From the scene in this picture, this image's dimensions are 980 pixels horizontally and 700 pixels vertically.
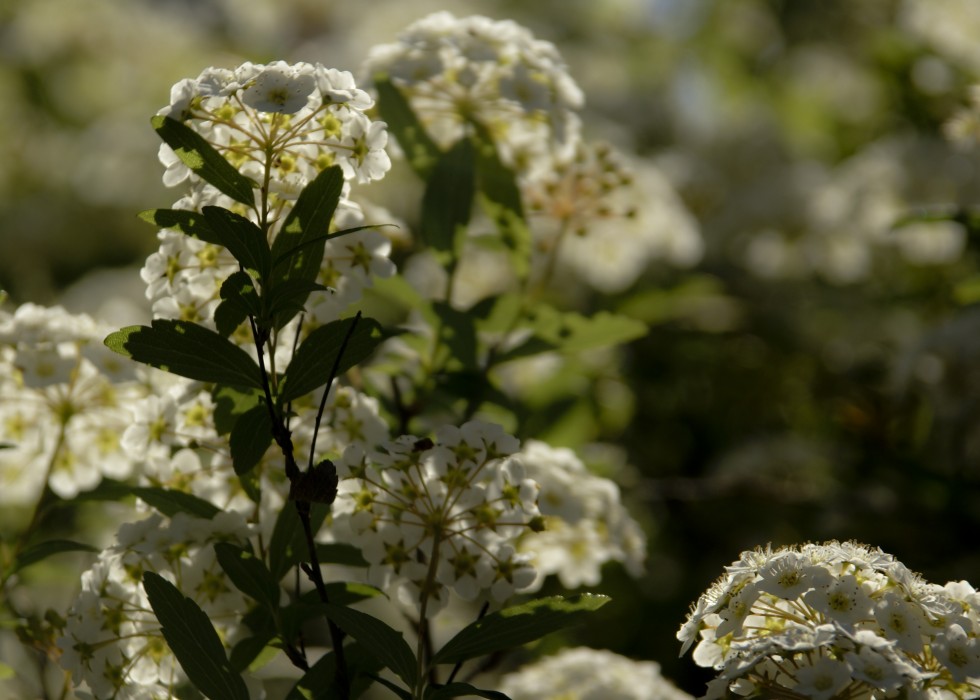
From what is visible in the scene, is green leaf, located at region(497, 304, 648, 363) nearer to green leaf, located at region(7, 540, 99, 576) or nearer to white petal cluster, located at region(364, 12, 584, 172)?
white petal cluster, located at region(364, 12, 584, 172)

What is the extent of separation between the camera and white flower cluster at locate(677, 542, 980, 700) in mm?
1027

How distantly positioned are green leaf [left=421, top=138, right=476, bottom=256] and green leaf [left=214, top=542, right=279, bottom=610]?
24.6 inches

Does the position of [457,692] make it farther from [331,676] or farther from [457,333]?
[457,333]

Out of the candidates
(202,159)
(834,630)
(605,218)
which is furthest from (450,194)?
(834,630)

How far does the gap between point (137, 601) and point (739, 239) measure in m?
2.40

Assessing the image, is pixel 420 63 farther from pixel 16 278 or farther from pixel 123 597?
pixel 16 278

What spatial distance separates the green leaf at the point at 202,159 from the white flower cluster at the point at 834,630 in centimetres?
63

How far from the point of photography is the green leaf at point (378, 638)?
1.13 m

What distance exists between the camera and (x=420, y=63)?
1731 millimetres

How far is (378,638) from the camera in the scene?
115 cm

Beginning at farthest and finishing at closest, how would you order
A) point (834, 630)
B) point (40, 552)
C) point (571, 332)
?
point (571, 332) < point (40, 552) < point (834, 630)

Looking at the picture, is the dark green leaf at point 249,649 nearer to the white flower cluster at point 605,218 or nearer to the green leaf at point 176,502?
the green leaf at point 176,502

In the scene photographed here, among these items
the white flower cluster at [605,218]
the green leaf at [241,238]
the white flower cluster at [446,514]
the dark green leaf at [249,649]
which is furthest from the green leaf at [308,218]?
the white flower cluster at [605,218]

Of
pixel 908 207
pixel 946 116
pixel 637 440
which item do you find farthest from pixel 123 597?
pixel 946 116
